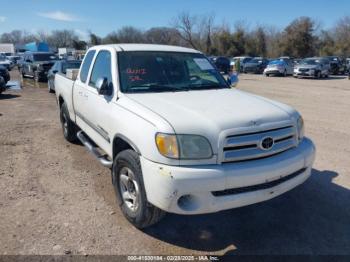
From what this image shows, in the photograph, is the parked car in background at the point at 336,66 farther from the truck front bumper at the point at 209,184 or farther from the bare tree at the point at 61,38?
the bare tree at the point at 61,38

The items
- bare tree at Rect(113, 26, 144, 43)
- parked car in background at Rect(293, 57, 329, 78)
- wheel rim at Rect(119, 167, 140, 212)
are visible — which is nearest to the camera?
wheel rim at Rect(119, 167, 140, 212)

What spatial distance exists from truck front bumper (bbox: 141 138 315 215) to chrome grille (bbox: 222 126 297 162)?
62 mm

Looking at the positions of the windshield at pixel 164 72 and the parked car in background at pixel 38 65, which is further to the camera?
the parked car in background at pixel 38 65

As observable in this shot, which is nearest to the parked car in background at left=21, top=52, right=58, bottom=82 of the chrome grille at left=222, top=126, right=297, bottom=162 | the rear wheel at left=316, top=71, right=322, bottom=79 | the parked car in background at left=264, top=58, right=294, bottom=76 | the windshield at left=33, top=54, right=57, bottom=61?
the windshield at left=33, top=54, right=57, bottom=61

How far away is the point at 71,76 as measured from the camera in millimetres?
5988

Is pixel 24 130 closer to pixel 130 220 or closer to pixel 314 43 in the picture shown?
pixel 130 220

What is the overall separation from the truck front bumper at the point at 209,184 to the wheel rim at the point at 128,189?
42 centimetres

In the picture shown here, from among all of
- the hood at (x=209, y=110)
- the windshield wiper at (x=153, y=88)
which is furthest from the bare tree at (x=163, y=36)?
the hood at (x=209, y=110)

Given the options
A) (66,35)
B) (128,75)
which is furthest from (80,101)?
(66,35)

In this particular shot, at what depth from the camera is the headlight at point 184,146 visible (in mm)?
2916

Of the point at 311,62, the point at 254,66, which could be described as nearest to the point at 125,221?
the point at 311,62

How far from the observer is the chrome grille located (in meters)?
2.99

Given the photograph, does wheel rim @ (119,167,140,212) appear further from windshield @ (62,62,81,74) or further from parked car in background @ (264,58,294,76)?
parked car in background @ (264,58,294,76)

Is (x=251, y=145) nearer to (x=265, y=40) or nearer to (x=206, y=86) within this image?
(x=206, y=86)
